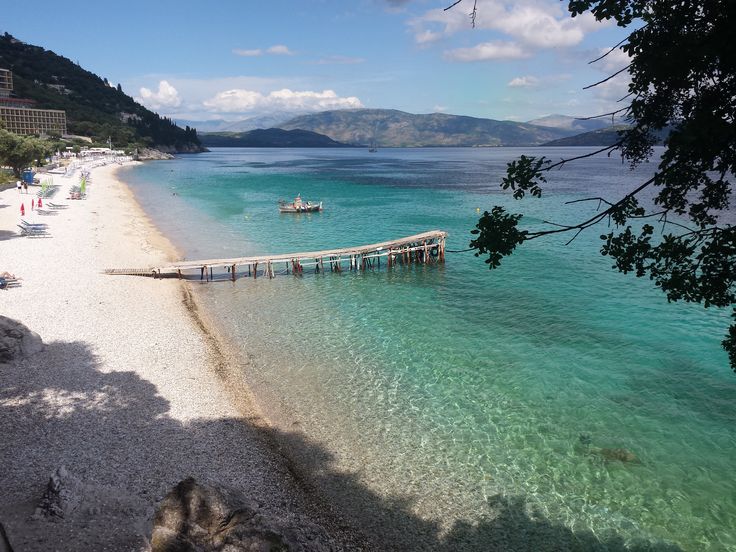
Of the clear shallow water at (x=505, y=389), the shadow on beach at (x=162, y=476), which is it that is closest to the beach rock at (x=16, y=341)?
the shadow on beach at (x=162, y=476)

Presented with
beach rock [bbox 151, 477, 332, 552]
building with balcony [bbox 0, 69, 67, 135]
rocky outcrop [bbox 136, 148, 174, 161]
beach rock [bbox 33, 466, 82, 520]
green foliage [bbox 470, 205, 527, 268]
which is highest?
building with balcony [bbox 0, 69, 67, 135]

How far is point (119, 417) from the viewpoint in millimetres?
14281

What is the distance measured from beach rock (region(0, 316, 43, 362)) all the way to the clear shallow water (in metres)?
7.24

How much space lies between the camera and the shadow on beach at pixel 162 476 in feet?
32.4

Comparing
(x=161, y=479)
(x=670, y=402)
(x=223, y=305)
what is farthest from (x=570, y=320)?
(x=161, y=479)

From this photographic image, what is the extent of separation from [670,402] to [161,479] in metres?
15.4

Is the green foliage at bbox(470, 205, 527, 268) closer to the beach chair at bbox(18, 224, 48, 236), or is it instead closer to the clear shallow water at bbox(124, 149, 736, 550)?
the clear shallow water at bbox(124, 149, 736, 550)

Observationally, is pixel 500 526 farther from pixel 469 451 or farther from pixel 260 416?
pixel 260 416

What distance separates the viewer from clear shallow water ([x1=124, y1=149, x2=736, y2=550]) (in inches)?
481

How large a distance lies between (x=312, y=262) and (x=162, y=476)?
993 inches

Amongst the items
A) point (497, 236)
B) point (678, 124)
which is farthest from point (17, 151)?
point (678, 124)

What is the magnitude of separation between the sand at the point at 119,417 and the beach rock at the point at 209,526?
4.41 feet

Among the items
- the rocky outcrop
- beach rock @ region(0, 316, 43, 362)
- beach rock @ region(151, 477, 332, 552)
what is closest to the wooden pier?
beach rock @ region(0, 316, 43, 362)

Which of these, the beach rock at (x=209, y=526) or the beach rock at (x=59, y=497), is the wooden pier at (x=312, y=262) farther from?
the beach rock at (x=209, y=526)
